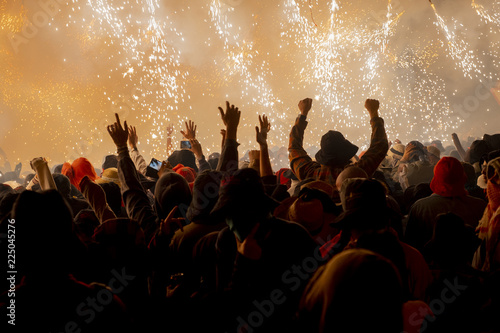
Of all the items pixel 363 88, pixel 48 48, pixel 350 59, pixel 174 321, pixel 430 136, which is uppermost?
pixel 48 48

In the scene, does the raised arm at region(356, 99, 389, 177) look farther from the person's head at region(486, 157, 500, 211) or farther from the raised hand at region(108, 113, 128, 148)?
the raised hand at region(108, 113, 128, 148)

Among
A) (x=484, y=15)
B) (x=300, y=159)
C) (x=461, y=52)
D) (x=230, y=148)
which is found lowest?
(x=300, y=159)

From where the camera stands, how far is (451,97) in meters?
16.6

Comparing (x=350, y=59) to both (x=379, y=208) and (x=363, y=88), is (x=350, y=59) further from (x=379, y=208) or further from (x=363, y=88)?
(x=379, y=208)

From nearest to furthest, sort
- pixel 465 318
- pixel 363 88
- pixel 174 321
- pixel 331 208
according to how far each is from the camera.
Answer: pixel 465 318 < pixel 174 321 < pixel 331 208 < pixel 363 88

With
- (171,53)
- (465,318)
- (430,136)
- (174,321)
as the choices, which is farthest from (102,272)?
(430,136)

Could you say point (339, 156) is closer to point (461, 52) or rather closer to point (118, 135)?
point (118, 135)

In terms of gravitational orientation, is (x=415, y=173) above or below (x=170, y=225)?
above

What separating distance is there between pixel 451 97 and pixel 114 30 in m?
14.7

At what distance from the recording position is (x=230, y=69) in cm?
1653

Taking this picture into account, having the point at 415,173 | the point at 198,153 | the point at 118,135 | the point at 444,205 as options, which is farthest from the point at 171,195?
the point at 415,173

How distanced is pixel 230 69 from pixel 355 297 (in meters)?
16.5

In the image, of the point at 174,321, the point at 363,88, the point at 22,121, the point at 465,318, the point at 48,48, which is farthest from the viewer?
the point at 363,88

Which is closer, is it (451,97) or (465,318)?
(465,318)
